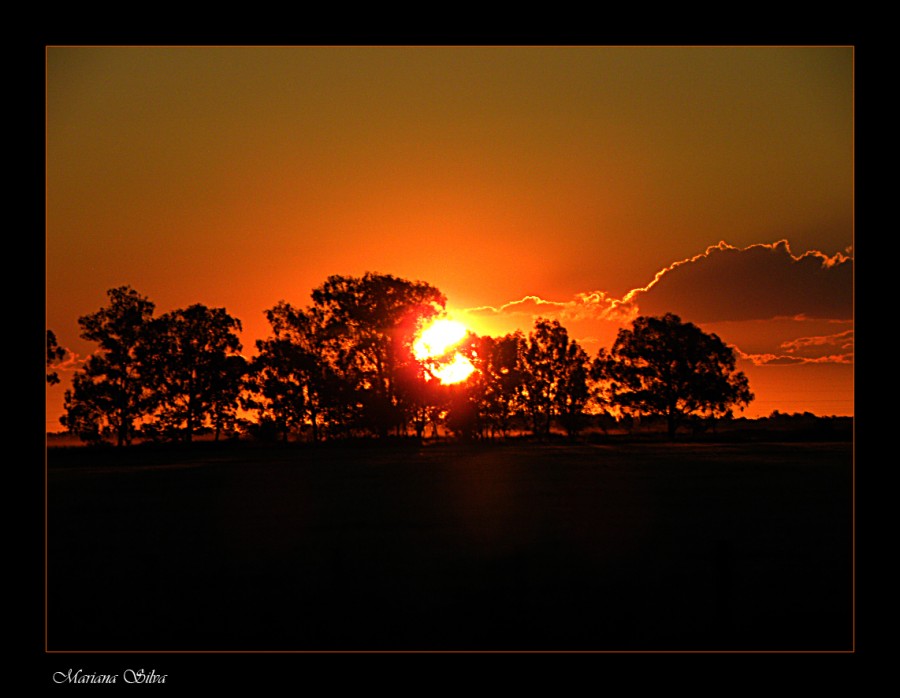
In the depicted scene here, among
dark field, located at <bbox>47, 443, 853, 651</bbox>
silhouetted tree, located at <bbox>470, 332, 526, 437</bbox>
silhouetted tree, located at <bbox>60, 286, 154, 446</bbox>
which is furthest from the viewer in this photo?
silhouetted tree, located at <bbox>470, 332, 526, 437</bbox>

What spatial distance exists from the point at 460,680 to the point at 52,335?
80065 millimetres

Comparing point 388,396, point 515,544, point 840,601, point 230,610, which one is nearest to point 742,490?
point 515,544

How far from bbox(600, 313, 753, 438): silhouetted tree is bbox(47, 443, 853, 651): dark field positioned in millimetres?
86888

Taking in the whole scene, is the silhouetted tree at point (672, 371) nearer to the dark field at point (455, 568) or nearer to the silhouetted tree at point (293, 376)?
the silhouetted tree at point (293, 376)

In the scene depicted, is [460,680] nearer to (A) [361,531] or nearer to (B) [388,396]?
(A) [361,531]

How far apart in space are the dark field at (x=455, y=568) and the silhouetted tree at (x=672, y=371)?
86.9m

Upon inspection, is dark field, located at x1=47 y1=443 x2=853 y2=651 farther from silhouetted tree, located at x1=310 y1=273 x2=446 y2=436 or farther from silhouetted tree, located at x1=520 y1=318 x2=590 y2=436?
silhouetted tree, located at x1=520 y1=318 x2=590 y2=436

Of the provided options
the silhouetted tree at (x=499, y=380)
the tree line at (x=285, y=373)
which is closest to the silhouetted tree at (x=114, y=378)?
the tree line at (x=285, y=373)

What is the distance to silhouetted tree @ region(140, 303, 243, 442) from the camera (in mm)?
95812

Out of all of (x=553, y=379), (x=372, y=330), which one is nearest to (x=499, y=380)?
(x=553, y=379)

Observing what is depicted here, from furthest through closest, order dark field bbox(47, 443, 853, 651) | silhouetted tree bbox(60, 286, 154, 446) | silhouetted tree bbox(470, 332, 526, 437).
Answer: silhouetted tree bbox(470, 332, 526, 437)
silhouetted tree bbox(60, 286, 154, 446)
dark field bbox(47, 443, 853, 651)

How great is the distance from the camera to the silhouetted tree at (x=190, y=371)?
314 feet

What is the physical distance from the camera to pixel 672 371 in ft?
421

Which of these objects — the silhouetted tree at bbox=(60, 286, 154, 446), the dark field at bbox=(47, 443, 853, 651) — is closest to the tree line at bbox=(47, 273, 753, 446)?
the silhouetted tree at bbox=(60, 286, 154, 446)
